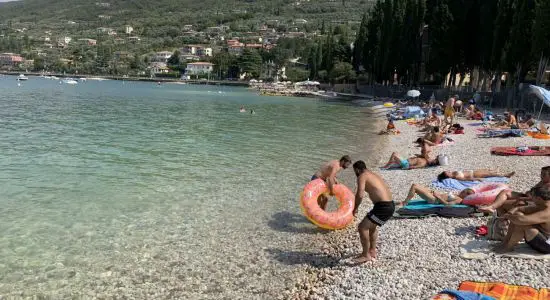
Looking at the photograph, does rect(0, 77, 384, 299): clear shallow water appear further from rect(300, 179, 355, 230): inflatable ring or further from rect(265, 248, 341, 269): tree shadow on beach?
rect(300, 179, 355, 230): inflatable ring

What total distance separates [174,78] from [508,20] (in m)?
129

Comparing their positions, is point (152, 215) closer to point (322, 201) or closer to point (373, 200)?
point (322, 201)

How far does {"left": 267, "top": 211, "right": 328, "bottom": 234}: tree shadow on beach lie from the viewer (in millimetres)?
8367

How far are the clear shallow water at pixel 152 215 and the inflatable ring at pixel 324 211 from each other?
41cm

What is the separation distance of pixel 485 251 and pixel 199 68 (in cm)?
14852

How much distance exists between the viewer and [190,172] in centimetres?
1350

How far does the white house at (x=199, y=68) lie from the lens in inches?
5844

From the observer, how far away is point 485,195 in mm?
8078

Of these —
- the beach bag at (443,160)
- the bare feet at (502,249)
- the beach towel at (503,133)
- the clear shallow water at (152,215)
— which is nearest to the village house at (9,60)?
the clear shallow water at (152,215)

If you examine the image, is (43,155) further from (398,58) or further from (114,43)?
(114,43)

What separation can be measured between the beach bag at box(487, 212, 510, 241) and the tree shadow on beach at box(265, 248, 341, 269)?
215 centimetres

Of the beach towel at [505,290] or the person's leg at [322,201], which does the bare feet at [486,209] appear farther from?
the beach towel at [505,290]

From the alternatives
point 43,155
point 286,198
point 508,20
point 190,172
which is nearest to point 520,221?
point 286,198

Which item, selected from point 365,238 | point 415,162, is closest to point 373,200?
point 365,238
